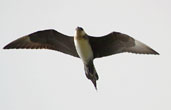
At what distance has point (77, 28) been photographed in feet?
34.9

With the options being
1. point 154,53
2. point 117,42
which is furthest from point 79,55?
point 154,53

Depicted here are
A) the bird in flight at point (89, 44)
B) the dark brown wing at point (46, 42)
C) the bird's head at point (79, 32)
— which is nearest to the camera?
the bird's head at point (79, 32)

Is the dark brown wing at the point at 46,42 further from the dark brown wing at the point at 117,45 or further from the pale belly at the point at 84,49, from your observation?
the dark brown wing at the point at 117,45

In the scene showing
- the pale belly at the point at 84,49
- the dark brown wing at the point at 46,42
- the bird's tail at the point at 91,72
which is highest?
the dark brown wing at the point at 46,42

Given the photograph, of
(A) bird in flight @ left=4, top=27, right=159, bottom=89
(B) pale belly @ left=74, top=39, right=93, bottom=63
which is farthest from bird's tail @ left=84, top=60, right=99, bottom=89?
(B) pale belly @ left=74, top=39, right=93, bottom=63

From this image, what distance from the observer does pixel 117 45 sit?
11.2 m

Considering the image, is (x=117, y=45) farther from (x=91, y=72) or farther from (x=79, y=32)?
(x=79, y=32)

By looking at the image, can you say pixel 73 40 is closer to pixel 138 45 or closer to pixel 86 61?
pixel 86 61

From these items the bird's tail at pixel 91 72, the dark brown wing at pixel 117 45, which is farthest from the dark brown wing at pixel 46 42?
the dark brown wing at pixel 117 45

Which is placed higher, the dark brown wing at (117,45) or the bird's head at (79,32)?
the bird's head at (79,32)

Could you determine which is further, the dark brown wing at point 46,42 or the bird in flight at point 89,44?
the dark brown wing at point 46,42

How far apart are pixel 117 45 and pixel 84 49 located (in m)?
0.97

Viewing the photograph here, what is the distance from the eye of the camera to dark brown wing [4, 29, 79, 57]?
1120cm

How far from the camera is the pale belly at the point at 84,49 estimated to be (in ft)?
34.9
